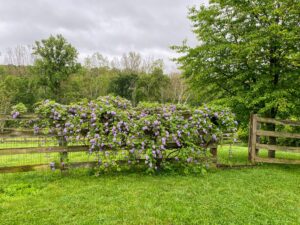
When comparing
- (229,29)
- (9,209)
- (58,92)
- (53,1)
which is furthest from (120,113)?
(58,92)

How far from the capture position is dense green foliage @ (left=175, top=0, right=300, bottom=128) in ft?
18.0

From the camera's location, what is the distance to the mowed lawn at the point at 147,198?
8.73ft

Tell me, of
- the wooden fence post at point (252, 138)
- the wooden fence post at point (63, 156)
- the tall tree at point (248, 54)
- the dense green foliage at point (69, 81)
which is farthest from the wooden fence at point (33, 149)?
the dense green foliage at point (69, 81)

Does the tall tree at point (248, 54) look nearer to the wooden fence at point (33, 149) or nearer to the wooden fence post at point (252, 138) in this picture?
the wooden fence post at point (252, 138)

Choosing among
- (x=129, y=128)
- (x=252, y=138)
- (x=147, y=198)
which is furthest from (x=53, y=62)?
(x=147, y=198)

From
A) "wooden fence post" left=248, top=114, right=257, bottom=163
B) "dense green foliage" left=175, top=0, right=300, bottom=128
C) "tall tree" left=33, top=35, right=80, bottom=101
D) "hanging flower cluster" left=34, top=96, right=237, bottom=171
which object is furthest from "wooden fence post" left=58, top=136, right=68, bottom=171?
"tall tree" left=33, top=35, right=80, bottom=101

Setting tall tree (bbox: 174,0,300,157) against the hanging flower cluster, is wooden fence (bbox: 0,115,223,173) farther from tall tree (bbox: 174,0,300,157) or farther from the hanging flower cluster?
tall tree (bbox: 174,0,300,157)

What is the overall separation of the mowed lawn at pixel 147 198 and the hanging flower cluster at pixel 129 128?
491mm

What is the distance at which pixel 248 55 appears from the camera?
5855 mm

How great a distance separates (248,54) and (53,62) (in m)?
26.0

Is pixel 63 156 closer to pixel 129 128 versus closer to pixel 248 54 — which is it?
pixel 129 128

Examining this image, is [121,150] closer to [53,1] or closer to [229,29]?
[229,29]

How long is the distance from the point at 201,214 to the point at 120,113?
7.41 feet

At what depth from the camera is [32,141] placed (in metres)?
4.20
